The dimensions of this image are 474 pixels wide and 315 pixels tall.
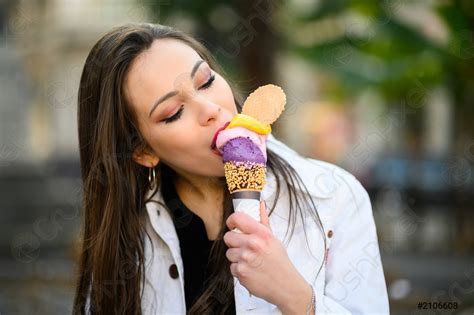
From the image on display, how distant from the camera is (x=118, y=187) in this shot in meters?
2.36

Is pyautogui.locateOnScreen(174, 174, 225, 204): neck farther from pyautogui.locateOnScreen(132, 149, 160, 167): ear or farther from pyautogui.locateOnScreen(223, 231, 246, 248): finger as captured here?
pyautogui.locateOnScreen(223, 231, 246, 248): finger

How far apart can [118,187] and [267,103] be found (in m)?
0.57

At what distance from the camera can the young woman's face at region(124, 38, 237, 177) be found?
2.11m

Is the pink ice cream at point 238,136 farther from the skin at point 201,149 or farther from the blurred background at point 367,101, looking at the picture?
the blurred background at point 367,101

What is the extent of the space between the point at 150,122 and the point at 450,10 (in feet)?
17.7

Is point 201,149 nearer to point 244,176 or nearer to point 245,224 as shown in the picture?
point 244,176

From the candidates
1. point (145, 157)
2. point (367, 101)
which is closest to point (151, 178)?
point (145, 157)

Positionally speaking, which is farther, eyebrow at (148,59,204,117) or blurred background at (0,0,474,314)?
blurred background at (0,0,474,314)

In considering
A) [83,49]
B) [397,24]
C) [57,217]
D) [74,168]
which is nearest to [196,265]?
[397,24]

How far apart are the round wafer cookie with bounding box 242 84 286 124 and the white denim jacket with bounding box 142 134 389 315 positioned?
264 millimetres

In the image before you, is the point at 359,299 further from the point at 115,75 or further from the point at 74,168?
the point at 74,168

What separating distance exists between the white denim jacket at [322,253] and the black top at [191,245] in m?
0.04

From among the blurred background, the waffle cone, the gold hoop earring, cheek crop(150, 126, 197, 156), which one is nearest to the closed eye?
cheek crop(150, 126, 197, 156)

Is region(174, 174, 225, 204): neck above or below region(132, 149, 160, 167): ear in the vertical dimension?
below
